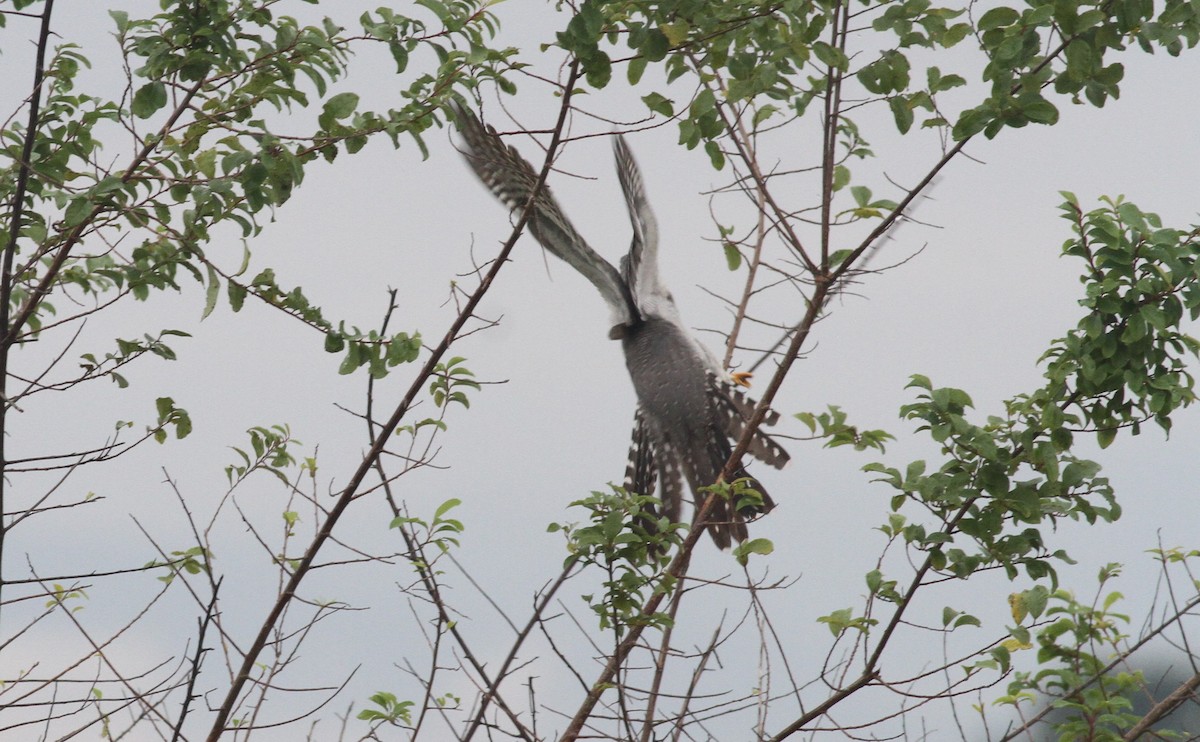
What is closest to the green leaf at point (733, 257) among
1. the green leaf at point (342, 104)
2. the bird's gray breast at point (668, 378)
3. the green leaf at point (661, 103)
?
the green leaf at point (661, 103)

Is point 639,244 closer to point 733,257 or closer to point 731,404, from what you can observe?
point 731,404

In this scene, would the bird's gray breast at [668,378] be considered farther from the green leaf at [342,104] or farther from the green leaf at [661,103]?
the green leaf at [342,104]

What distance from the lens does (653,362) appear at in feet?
18.5

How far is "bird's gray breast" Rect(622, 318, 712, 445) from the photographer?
211 inches

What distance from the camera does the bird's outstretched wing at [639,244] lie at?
5582 millimetres

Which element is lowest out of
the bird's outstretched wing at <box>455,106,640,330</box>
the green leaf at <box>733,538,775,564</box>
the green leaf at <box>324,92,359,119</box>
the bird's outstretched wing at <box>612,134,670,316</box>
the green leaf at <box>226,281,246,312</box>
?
the green leaf at <box>733,538,775,564</box>

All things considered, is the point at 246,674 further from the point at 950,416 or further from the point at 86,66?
the point at 950,416

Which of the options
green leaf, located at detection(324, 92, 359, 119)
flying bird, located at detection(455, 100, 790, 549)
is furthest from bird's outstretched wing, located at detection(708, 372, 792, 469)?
green leaf, located at detection(324, 92, 359, 119)

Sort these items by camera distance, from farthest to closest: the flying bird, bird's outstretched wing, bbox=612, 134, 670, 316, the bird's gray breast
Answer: bird's outstretched wing, bbox=612, 134, 670, 316 → the bird's gray breast → the flying bird

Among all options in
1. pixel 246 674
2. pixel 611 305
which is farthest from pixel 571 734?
pixel 611 305

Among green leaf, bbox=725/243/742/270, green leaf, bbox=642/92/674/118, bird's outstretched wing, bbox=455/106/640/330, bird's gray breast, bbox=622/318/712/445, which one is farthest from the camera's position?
bird's gray breast, bbox=622/318/712/445

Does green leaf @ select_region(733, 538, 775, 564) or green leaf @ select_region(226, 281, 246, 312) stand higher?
green leaf @ select_region(226, 281, 246, 312)

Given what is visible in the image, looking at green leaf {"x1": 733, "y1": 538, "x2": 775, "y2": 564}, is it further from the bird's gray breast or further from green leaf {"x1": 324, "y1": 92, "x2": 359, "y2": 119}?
the bird's gray breast

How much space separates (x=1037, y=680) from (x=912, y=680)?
0.71 metres
